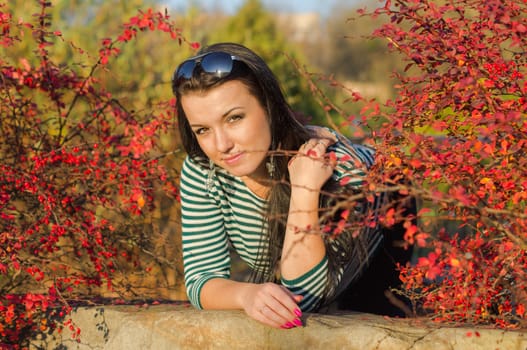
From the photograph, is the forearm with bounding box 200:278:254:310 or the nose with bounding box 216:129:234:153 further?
the nose with bounding box 216:129:234:153

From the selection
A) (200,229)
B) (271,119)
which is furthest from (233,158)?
(200,229)

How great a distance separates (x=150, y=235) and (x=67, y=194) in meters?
0.50

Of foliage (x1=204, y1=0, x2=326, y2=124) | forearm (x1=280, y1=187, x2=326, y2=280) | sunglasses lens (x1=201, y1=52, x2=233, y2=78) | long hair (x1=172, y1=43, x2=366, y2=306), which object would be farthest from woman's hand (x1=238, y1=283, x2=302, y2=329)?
foliage (x1=204, y1=0, x2=326, y2=124)

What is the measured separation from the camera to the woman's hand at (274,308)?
2.19 m

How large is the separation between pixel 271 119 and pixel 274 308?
76cm

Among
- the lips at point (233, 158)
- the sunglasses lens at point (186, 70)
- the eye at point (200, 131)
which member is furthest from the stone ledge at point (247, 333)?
the sunglasses lens at point (186, 70)

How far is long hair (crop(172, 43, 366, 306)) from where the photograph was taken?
256 centimetres

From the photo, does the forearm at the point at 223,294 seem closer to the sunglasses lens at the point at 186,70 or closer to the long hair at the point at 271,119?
the long hair at the point at 271,119

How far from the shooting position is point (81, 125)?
11.3 ft

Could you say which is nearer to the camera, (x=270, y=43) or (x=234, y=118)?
(x=234, y=118)

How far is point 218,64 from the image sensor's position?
100 inches

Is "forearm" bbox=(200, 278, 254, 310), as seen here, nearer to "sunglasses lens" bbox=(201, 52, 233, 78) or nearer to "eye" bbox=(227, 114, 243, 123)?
"eye" bbox=(227, 114, 243, 123)

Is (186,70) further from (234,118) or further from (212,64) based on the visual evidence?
(234,118)

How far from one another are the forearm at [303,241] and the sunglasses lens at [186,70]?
572 millimetres
